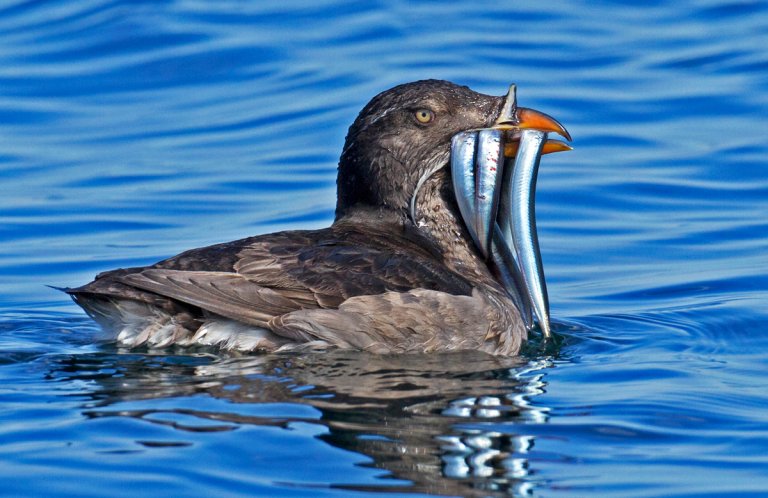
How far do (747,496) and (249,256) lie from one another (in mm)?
2765

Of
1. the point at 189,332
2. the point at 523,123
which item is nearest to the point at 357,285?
the point at 189,332

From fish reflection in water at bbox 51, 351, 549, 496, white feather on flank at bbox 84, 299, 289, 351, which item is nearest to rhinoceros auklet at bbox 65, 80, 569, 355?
white feather on flank at bbox 84, 299, 289, 351

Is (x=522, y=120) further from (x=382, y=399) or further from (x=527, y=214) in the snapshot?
(x=382, y=399)

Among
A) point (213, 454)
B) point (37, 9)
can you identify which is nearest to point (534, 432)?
point (213, 454)

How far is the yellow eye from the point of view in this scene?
788cm

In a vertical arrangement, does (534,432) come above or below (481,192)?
below

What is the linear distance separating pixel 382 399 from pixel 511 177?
201 cm

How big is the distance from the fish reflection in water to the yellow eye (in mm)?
1444

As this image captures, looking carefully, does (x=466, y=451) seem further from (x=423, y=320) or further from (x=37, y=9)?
(x=37, y=9)

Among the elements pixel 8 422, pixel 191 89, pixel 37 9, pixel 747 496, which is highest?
pixel 37 9

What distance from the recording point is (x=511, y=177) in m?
7.79

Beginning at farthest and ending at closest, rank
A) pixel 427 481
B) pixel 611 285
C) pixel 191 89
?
pixel 191 89, pixel 611 285, pixel 427 481

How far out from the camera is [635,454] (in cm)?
562

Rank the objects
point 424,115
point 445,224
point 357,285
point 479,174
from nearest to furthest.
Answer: point 357,285, point 479,174, point 424,115, point 445,224
